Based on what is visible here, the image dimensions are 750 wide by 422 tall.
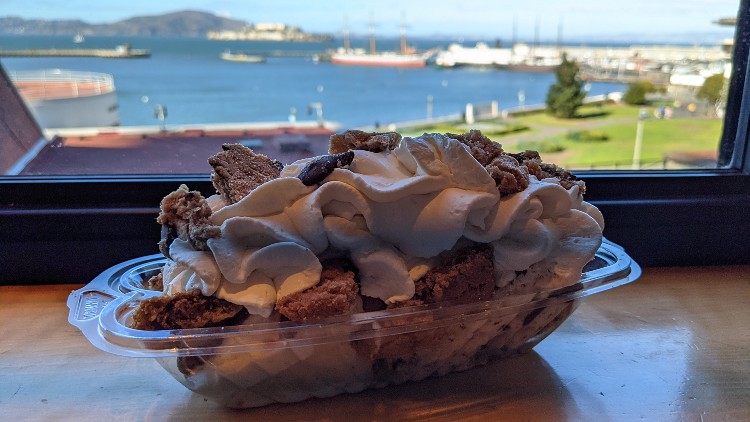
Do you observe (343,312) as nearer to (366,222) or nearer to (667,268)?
(366,222)

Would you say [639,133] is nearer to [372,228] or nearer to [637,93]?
[637,93]

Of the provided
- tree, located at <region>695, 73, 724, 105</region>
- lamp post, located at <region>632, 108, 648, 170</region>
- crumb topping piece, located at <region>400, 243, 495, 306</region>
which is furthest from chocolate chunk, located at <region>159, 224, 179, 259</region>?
tree, located at <region>695, 73, 724, 105</region>

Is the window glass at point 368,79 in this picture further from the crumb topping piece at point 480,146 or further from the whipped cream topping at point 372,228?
the whipped cream topping at point 372,228

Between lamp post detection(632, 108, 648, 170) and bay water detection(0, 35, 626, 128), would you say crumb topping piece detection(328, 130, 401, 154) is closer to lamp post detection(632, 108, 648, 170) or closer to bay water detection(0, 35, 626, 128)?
bay water detection(0, 35, 626, 128)

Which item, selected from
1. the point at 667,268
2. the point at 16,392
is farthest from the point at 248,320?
the point at 667,268

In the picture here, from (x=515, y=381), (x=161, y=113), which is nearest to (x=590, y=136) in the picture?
(x=515, y=381)
